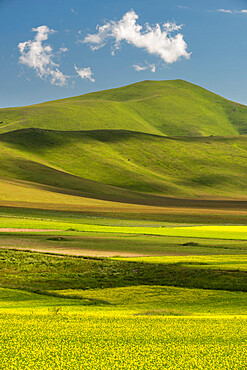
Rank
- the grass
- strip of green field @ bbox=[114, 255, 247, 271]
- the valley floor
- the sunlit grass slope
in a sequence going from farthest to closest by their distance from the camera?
the sunlit grass slope, strip of green field @ bbox=[114, 255, 247, 271], the grass, the valley floor

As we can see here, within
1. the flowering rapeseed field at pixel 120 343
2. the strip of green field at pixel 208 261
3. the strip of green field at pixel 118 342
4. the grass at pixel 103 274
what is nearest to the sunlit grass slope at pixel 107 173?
the strip of green field at pixel 208 261

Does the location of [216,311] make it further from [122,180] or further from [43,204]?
[122,180]

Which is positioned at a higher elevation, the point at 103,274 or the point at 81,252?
the point at 103,274

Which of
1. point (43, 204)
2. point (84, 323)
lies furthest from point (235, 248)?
point (43, 204)

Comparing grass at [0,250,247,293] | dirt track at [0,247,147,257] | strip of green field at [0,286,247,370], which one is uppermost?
strip of green field at [0,286,247,370]

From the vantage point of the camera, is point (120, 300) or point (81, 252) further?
point (81, 252)

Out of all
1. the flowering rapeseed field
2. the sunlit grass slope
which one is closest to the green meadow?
the flowering rapeseed field

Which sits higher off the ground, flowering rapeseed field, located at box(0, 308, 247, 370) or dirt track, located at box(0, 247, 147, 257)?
flowering rapeseed field, located at box(0, 308, 247, 370)

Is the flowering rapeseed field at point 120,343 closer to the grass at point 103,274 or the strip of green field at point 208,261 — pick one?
the grass at point 103,274

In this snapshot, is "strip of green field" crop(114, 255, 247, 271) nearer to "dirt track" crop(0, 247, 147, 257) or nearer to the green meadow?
the green meadow

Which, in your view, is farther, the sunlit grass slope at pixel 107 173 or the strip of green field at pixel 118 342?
the sunlit grass slope at pixel 107 173

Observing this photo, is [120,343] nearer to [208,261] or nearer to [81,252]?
[208,261]

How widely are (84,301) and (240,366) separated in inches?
491

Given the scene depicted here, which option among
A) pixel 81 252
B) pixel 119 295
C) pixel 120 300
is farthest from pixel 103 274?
pixel 81 252
